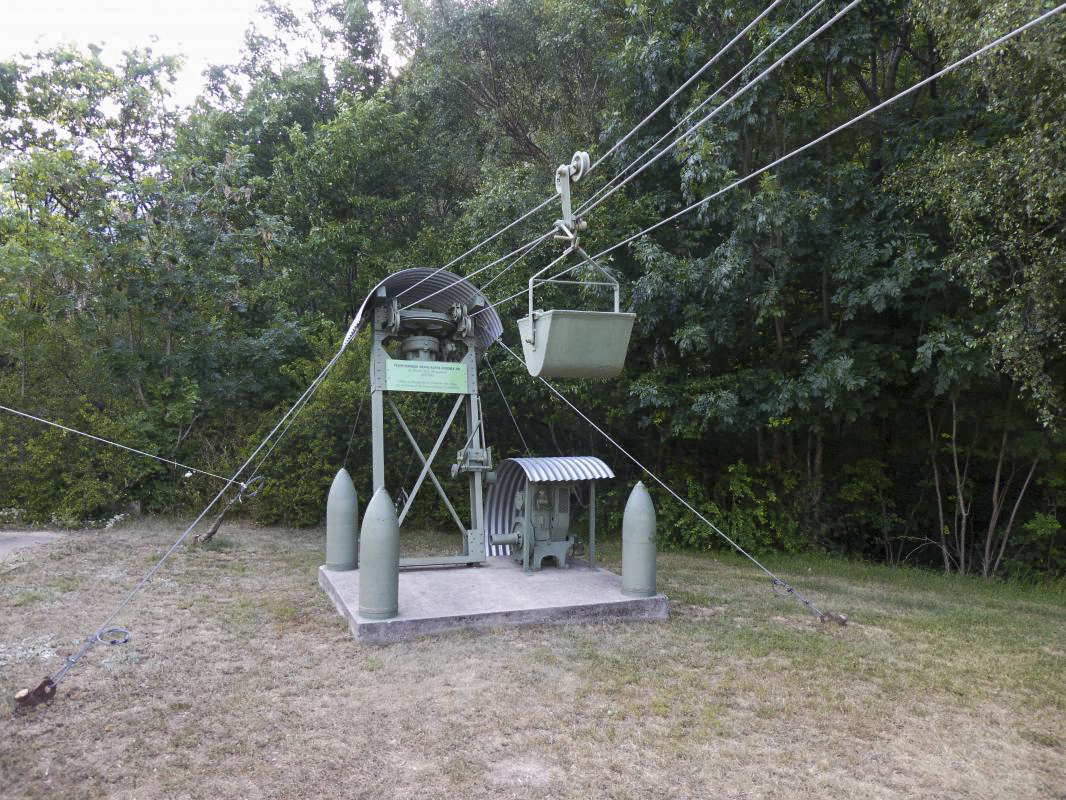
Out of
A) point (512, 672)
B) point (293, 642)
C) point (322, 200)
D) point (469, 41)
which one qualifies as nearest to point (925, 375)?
point (512, 672)

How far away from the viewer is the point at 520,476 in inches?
298

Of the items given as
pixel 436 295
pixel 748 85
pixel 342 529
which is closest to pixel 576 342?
pixel 748 85

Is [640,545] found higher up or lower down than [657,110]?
lower down

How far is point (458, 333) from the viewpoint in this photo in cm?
771

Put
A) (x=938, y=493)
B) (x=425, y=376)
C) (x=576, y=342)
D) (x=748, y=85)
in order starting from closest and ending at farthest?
(x=748, y=85), (x=576, y=342), (x=425, y=376), (x=938, y=493)

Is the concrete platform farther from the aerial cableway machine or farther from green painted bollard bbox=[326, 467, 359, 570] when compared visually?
the aerial cableway machine

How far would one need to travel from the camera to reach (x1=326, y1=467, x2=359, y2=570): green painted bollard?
23.4 feet

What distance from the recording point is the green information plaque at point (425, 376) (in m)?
7.15

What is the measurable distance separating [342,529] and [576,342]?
11.3ft

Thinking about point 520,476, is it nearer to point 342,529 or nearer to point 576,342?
point 342,529

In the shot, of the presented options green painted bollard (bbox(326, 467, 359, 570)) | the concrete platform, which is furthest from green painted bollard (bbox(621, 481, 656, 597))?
green painted bollard (bbox(326, 467, 359, 570))

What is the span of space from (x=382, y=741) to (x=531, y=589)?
2885 mm

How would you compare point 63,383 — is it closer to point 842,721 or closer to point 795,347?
point 795,347

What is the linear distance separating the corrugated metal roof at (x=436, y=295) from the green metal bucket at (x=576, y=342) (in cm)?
224
